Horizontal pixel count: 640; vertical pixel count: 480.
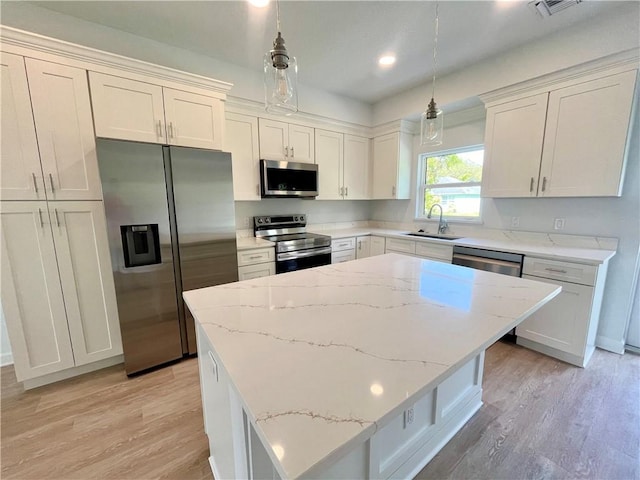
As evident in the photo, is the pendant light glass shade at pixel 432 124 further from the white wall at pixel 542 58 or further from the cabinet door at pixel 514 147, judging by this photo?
the white wall at pixel 542 58

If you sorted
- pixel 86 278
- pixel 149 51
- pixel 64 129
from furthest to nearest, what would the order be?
pixel 149 51 < pixel 86 278 < pixel 64 129

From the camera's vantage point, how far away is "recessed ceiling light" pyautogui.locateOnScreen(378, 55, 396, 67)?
2.65m

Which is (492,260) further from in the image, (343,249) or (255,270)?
(255,270)

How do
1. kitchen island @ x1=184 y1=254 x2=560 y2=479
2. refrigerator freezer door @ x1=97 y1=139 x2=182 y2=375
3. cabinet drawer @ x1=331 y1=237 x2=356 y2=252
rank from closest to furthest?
kitchen island @ x1=184 y1=254 x2=560 y2=479 → refrigerator freezer door @ x1=97 y1=139 x2=182 y2=375 → cabinet drawer @ x1=331 y1=237 x2=356 y2=252

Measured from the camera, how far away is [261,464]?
2.51ft

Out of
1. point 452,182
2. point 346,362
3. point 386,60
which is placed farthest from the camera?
point 452,182

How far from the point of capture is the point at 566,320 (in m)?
2.18

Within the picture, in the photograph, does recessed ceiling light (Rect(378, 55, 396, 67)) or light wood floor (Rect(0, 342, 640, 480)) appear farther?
recessed ceiling light (Rect(378, 55, 396, 67))

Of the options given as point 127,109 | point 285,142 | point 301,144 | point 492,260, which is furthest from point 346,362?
point 301,144

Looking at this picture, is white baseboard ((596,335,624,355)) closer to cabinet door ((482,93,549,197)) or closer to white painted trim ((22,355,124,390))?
cabinet door ((482,93,549,197))

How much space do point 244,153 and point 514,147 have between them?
274 centimetres

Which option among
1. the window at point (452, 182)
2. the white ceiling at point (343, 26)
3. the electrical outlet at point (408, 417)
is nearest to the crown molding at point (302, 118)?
the white ceiling at point (343, 26)

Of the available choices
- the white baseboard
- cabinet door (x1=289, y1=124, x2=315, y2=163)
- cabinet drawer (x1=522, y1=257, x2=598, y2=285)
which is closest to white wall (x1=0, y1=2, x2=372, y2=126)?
cabinet door (x1=289, y1=124, x2=315, y2=163)

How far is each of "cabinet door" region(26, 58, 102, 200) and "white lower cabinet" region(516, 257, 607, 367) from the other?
3.65m
